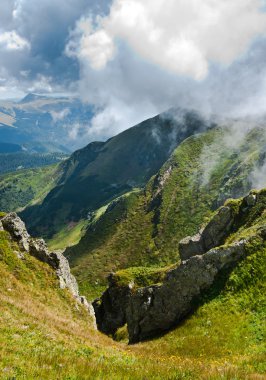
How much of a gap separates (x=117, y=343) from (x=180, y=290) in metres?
11.3

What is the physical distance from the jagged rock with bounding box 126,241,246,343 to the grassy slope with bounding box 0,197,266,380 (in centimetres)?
193

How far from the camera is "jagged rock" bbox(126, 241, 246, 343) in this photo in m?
46.9

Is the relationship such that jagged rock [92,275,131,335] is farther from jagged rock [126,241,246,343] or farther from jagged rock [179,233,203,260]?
jagged rock [126,241,246,343]

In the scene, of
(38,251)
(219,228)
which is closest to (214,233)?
(219,228)

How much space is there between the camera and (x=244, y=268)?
4478cm

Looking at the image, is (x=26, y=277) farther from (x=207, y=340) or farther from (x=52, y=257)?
(x=207, y=340)

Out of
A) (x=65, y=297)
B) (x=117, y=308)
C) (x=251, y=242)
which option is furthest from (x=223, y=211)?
(x=65, y=297)

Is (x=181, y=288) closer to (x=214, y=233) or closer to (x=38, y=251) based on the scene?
(x=38, y=251)

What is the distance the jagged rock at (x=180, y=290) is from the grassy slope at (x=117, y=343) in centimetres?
193

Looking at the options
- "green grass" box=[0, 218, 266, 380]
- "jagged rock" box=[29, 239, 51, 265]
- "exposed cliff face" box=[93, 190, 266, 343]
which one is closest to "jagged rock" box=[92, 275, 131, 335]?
"exposed cliff face" box=[93, 190, 266, 343]

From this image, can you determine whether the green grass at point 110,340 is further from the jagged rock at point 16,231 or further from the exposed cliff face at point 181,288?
the exposed cliff face at point 181,288

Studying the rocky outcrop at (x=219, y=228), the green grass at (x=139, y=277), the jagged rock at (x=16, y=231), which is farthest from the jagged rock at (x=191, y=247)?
the jagged rock at (x=16, y=231)

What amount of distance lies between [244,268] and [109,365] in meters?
32.7

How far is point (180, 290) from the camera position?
4894cm
